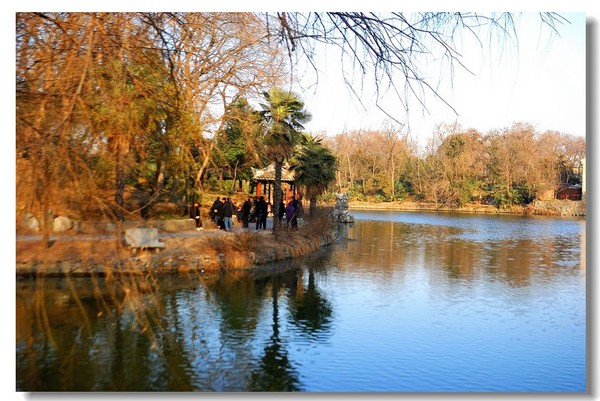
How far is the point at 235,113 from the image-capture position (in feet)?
60.2

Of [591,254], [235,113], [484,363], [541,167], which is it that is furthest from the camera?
[541,167]

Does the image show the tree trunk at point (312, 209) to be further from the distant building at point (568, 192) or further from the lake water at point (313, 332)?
the distant building at point (568, 192)

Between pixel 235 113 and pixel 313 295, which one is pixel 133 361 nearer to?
pixel 313 295

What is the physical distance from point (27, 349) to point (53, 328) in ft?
3.79

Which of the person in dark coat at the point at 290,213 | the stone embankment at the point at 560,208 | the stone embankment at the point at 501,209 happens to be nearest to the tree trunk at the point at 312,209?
the person in dark coat at the point at 290,213

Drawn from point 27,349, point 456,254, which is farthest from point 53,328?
→ point 456,254

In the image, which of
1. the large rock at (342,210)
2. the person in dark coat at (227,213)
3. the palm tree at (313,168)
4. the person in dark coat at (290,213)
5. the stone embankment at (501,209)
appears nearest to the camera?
the person in dark coat at (227,213)

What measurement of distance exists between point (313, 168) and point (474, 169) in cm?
2613

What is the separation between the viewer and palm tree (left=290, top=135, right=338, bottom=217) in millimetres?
23078

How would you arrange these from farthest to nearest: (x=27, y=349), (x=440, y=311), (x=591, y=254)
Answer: (x=440, y=311), (x=27, y=349), (x=591, y=254)

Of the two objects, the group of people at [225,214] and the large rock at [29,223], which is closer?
the large rock at [29,223]

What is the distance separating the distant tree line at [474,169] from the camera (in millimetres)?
41375

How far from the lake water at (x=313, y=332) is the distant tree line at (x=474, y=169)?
27.2m

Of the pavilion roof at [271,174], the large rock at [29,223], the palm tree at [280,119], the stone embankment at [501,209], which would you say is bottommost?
the stone embankment at [501,209]
